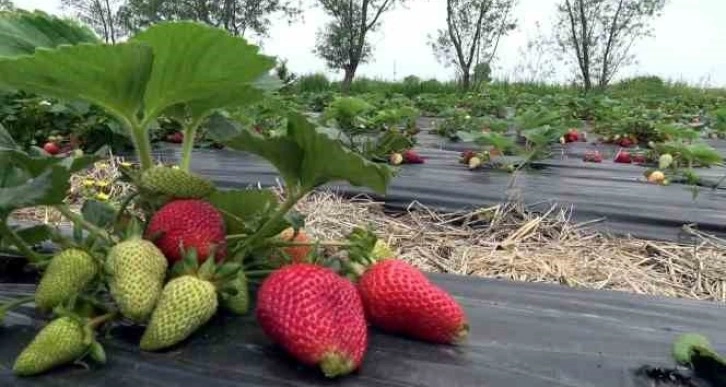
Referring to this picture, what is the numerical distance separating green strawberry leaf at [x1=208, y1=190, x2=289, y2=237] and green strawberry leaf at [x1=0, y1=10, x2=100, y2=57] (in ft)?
0.96

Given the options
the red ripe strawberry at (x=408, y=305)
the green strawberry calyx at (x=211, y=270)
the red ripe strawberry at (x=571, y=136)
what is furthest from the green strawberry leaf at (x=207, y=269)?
the red ripe strawberry at (x=571, y=136)

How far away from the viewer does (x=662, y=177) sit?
10.9 ft

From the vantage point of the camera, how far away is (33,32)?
941 mm

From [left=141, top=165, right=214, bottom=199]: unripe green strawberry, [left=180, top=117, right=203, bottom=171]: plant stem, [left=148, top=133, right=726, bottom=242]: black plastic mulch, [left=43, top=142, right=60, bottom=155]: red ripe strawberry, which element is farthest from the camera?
[left=43, top=142, right=60, bottom=155]: red ripe strawberry

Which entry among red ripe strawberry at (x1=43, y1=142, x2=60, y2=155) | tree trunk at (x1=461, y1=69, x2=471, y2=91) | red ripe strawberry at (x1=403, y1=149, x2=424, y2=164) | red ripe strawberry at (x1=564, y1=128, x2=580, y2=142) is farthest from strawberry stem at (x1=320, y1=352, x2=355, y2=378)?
tree trunk at (x1=461, y1=69, x2=471, y2=91)

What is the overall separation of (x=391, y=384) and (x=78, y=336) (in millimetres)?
377

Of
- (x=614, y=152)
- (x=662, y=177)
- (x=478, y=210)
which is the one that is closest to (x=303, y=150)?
(x=478, y=210)

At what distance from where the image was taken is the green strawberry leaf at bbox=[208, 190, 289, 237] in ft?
3.62

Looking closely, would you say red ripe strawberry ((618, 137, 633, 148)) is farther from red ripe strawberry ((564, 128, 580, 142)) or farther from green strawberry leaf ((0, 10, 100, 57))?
green strawberry leaf ((0, 10, 100, 57))

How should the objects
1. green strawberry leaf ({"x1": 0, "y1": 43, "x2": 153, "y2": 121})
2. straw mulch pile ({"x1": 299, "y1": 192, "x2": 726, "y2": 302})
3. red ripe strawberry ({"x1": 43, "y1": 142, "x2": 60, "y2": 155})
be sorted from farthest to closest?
red ripe strawberry ({"x1": 43, "y1": 142, "x2": 60, "y2": 155}) → straw mulch pile ({"x1": 299, "y1": 192, "x2": 726, "y2": 302}) → green strawberry leaf ({"x1": 0, "y1": 43, "x2": 153, "y2": 121})

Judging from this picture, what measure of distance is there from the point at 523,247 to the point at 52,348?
1.75m

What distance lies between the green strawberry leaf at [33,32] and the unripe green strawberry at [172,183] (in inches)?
7.7

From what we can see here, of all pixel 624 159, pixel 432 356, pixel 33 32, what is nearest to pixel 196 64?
pixel 33 32

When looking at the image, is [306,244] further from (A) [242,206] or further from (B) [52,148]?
(B) [52,148]
